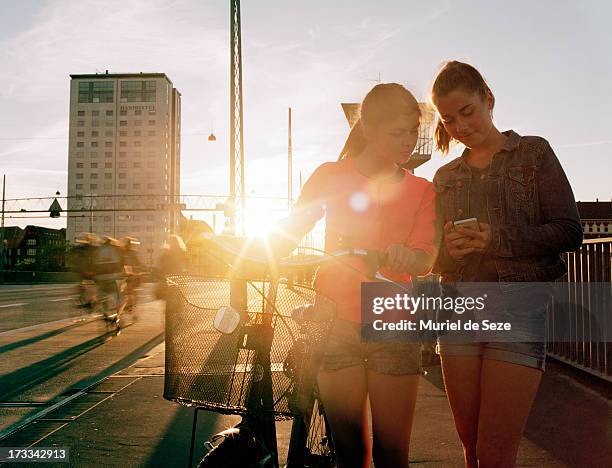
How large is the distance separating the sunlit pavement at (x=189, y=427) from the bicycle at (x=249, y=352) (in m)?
2.54

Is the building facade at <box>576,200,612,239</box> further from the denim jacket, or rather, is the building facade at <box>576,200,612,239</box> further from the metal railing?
the denim jacket

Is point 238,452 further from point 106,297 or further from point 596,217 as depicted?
point 596,217

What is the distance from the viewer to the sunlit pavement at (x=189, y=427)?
4695 mm

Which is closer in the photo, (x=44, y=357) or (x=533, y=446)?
(x=533, y=446)

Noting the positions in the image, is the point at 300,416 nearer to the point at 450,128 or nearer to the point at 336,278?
the point at 336,278

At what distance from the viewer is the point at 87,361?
9.09 meters

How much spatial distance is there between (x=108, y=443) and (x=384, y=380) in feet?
11.1

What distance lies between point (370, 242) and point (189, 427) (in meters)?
3.56

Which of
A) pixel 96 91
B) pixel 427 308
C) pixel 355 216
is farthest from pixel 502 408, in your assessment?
pixel 96 91

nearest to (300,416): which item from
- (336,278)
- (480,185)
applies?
(336,278)

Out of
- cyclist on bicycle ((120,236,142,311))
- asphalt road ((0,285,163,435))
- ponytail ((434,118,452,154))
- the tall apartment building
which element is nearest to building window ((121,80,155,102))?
the tall apartment building

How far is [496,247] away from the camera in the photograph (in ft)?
8.26

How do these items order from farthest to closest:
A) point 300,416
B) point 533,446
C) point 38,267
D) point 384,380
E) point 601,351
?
point 38,267 < point 601,351 < point 533,446 < point 384,380 < point 300,416

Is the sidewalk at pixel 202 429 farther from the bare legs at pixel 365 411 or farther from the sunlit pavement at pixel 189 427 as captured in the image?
the bare legs at pixel 365 411
